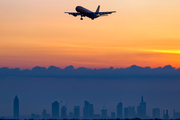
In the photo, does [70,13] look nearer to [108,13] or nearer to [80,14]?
[80,14]

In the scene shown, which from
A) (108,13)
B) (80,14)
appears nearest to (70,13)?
(80,14)
